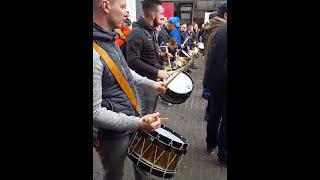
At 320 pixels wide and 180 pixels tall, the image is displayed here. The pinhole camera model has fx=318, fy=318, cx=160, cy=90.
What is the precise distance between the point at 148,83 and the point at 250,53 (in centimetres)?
130

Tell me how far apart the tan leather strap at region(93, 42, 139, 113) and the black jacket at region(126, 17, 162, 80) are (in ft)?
4.17

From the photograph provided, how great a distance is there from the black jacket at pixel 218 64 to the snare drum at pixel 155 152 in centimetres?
120

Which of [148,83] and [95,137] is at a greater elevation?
[148,83]

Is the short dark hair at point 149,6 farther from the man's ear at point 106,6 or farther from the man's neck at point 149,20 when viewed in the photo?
the man's ear at point 106,6

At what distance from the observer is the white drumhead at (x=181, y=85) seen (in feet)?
12.2

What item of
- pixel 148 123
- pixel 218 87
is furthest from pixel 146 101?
pixel 148 123

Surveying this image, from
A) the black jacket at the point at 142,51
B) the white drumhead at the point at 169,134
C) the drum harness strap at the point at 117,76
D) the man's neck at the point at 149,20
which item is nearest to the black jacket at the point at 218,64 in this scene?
the black jacket at the point at 142,51

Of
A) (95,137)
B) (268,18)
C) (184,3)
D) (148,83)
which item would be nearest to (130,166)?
(148,83)

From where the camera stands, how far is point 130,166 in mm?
3584

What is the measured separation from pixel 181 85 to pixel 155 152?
69.5 inches

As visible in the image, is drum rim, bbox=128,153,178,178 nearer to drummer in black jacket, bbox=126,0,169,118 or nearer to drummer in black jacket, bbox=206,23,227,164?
drummer in black jacket, bbox=126,0,169,118

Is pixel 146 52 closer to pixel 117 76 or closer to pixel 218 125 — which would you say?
pixel 218 125
